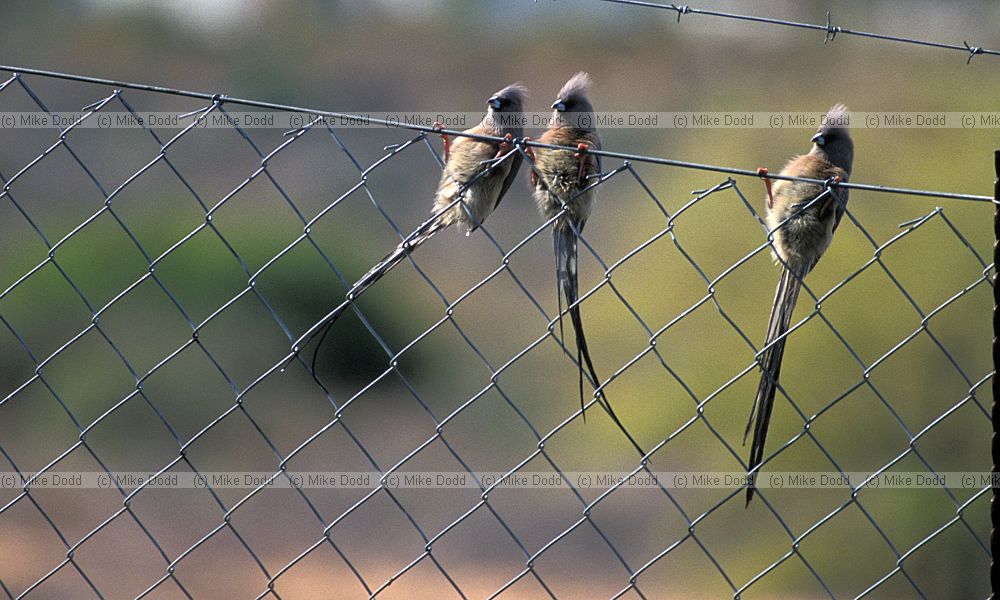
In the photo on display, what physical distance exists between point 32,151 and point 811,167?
29.0ft

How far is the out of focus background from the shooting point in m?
6.50

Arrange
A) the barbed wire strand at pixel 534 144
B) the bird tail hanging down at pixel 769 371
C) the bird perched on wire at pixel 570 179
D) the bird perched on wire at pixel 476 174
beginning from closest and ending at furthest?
the barbed wire strand at pixel 534 144, the bird tail hanging down at pixel 769 371, the bird perched on wire at pixel 570 179, the bird perched on wire at pixel 476 174

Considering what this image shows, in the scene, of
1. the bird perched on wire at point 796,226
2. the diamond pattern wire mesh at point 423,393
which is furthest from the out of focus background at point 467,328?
the bird perched on wire at point 796,226

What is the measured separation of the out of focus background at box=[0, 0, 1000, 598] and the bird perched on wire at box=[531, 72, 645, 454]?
3.47 metres

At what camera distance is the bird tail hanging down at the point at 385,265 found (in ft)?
5.26

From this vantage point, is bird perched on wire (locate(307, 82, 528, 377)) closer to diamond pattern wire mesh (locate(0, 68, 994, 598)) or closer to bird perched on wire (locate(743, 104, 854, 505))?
bird perched on wire (locate(743, 104, 854, 505))

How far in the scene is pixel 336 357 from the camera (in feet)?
33.0

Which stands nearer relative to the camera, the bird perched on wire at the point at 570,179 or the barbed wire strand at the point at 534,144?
the barbed wire strand at the point at 534,144

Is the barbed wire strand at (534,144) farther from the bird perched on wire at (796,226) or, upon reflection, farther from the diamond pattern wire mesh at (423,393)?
the diamond pattern wire mesh at (423,393)

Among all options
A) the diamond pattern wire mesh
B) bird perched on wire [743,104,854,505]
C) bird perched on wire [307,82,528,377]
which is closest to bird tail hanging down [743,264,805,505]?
bird perched on wire [743,104,854,505]

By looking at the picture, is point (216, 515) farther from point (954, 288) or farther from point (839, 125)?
point (839, 125)

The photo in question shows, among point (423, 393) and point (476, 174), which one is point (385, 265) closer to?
point (476, 174)

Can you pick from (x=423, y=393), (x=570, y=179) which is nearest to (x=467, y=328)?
(x=423, y=393)

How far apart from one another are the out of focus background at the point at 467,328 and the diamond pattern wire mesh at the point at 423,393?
0.03 m
